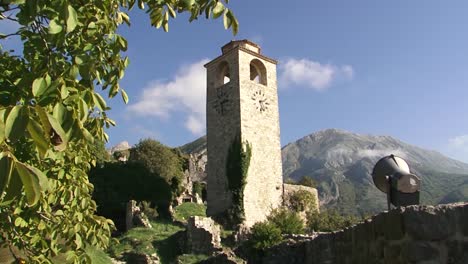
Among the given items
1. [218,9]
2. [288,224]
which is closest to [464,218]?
[218,9]

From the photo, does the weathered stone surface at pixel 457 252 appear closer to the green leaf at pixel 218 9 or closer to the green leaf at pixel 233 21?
the green leaf at pixel 233 21

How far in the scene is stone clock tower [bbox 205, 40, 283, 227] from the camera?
28.9 metres

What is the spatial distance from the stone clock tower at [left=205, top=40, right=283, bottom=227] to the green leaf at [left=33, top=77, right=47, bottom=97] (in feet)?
84.8

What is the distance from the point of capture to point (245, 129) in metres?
29.1

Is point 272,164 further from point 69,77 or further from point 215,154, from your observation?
point 69,77

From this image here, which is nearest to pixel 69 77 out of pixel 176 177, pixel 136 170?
pixel 136 170

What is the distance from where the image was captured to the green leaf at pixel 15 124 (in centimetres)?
172

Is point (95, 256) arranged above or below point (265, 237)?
below

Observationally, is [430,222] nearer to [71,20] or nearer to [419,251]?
[419,251]

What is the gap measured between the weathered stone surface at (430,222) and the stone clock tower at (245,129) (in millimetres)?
24205

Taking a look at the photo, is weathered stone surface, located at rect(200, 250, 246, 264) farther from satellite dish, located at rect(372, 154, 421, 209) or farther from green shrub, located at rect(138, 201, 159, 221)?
satellite dish, located at rect(372, 154, 421, 209)

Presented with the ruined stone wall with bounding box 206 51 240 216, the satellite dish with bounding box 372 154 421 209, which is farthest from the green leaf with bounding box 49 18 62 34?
the ruined stone wall with bounding box 206 51 240 216

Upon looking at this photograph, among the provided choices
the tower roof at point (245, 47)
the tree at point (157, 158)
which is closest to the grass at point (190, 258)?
the tower roof at point (245, 47)

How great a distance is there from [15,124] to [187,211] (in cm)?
3214
